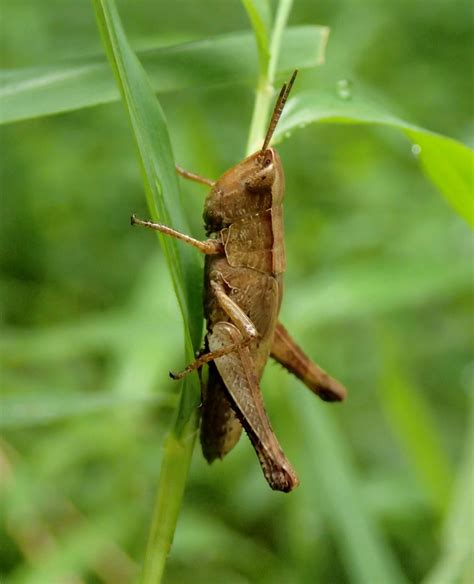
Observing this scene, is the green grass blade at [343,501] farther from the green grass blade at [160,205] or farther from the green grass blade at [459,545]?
the green grass blade at [160,205]

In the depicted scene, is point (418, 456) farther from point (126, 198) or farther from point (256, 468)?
point (126, 198)

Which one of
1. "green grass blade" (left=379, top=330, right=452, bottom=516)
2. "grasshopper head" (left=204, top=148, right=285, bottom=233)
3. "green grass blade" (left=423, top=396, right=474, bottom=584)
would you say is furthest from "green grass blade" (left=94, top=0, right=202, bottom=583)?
"green grass blade" (left=379, top=330, right=452, bottom=516)

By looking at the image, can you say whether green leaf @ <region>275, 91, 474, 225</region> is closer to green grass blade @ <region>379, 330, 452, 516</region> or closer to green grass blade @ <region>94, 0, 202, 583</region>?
green grass blade @ <region>94, 0, 202, 583</region>

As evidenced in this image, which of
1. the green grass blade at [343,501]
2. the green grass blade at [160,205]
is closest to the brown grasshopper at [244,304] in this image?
the green grass blade at [160,205]

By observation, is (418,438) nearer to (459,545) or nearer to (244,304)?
(459,545)

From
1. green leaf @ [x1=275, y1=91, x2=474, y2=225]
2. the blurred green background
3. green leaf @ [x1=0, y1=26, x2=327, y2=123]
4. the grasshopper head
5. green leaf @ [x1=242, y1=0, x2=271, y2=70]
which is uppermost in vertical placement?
green leaf @ [x1=242, y1=0, x2=271, y2=70]
